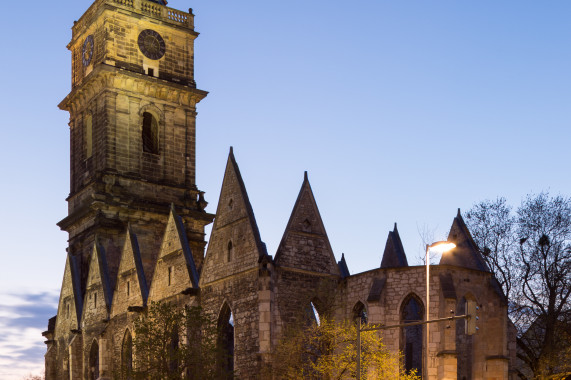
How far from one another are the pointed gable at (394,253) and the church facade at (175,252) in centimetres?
7

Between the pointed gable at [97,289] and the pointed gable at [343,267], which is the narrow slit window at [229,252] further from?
the pointed gable at [97,289]

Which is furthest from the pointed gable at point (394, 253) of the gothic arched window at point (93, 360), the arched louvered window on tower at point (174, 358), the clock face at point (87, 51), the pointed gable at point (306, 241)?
the clock face at point (87, 51)

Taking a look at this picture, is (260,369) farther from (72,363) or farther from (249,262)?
(72,363)

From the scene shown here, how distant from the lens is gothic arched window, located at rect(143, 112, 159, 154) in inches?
2744

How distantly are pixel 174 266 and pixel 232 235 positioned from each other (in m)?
5.20

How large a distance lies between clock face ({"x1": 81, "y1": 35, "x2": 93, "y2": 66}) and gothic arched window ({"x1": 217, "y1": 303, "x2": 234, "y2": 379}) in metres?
25.6

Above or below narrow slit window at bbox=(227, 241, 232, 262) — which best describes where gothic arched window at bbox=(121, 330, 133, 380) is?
below

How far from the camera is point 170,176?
69438 millimetres

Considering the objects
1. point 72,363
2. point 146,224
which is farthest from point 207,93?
point 72,363

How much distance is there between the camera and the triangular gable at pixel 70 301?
2509 inches

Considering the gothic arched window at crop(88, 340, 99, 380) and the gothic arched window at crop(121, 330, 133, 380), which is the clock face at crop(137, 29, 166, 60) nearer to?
→ the gothic arched window at crop(88, 340, 99, 380)

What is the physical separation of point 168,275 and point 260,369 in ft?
Answer: 31.8

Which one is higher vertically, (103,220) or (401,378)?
(103,220)

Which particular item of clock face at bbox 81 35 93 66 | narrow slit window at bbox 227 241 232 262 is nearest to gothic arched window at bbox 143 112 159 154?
clock face at bbox 81 35 93 66
